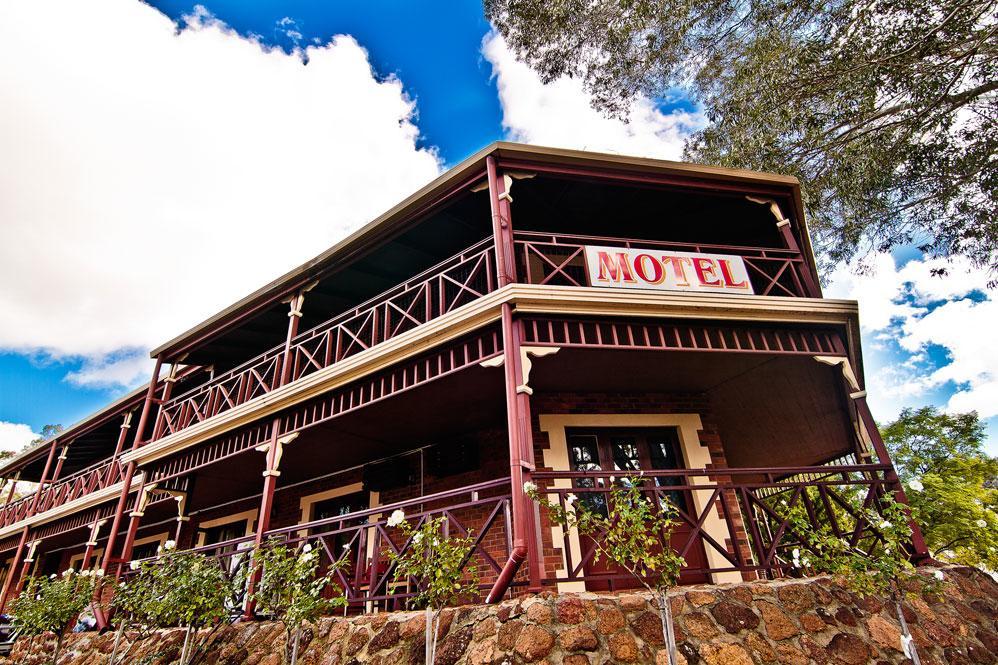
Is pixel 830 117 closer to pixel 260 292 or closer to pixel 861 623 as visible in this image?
pixel 861 623

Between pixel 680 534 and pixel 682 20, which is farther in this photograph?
pixel 682 20

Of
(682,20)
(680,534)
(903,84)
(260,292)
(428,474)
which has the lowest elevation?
(680,534)

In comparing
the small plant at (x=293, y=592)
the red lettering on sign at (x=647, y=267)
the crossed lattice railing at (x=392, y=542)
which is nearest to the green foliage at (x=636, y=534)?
the crossed lattice railing at (x=392, y=542)

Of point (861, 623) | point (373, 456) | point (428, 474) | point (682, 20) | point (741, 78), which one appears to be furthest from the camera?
point (682, 20)

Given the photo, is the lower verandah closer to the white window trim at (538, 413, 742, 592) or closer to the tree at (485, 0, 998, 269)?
the white window trim at (538, 413, 742, 592)

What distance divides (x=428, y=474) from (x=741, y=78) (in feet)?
30.9

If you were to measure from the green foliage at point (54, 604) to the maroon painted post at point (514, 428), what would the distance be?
7189 mm

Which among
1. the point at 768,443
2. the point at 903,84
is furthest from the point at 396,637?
the point at 903,84

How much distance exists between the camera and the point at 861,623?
4586 millimetres

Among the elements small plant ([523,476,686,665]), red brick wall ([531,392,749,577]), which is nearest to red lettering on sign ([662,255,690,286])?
red brick wall ([531,392,749,577])

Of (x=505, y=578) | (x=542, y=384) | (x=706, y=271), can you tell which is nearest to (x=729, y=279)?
(x=706, y=271)

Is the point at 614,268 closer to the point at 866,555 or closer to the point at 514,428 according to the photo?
the point at 514,428

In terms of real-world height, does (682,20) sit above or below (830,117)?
above

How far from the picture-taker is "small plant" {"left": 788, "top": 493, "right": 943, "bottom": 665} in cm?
429
